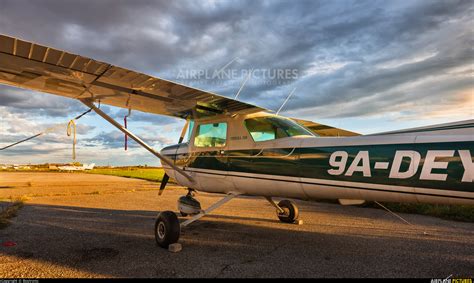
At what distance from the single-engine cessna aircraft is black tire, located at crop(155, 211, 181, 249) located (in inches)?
0.7

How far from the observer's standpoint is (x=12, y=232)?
679cm

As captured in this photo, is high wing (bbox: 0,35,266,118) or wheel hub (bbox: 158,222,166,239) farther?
wheel hub (bbox: 158,222,166,239)

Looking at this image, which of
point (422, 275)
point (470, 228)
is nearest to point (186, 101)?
point (422, 275)

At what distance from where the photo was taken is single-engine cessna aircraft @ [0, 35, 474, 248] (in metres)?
3.68

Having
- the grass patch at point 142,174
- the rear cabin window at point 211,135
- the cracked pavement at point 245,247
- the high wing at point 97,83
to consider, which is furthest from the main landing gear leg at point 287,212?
the grass patch at point 142,174

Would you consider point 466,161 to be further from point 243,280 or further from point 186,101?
point 186,101

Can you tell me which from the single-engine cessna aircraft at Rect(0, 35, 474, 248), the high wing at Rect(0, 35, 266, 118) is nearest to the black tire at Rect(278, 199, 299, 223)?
the single-engine cessna aircraft at Rect(0, 35, 474, 248)

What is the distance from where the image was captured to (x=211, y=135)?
6629mm

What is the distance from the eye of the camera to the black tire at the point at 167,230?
5461 mm

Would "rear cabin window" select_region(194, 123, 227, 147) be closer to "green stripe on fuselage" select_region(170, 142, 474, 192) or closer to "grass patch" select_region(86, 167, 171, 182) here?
"green stripe on fuselage" select_region(170, 142, 474, 192)

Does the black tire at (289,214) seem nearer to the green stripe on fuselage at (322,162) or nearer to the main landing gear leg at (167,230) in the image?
the green stripe on fuselage at (322,162)

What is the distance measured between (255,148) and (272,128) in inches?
20.4

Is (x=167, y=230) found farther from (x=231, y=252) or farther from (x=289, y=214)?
(x=289, y=214)

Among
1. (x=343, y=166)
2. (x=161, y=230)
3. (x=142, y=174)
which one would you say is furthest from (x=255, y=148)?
(x=142, y=174)
